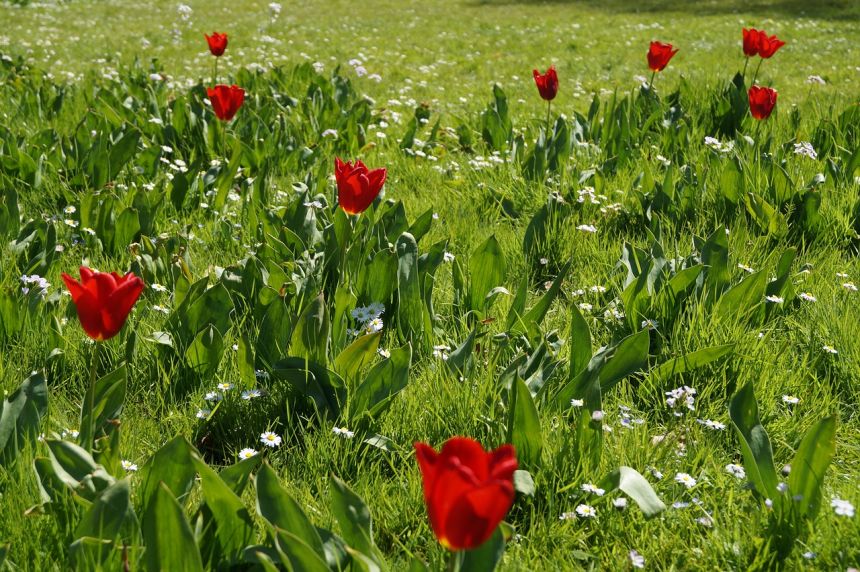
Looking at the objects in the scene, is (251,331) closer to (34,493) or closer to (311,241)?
(311,241)

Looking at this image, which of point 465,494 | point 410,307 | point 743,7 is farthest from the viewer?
point 743,7

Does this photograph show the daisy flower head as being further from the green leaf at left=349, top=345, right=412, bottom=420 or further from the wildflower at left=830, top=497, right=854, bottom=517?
the wildflower at left=830, top=497, right=854, bottom=517

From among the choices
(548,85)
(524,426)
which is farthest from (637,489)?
(548,85)

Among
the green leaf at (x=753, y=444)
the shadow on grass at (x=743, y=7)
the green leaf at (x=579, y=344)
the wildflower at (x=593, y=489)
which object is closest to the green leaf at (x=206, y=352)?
the green leaf at (x=579, y=344)

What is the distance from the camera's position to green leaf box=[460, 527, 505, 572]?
144 cm

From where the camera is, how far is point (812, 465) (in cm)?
177

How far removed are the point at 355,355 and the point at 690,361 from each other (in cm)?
102

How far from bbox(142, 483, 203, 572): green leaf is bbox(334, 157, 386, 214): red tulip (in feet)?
4.08

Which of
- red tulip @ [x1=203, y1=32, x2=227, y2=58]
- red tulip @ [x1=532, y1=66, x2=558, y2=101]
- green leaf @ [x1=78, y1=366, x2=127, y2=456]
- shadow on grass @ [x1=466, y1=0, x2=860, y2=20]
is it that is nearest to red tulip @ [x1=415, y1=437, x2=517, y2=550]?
green leaf @ [x1=78, y1=366, x2=127, y2=456]

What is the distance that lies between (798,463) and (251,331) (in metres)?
1.71

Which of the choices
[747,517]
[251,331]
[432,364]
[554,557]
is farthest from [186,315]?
[747,517]

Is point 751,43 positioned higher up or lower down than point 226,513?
higher up

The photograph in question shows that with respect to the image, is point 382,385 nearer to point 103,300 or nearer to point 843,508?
point 103,300

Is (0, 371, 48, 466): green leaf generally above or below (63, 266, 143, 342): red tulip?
below
